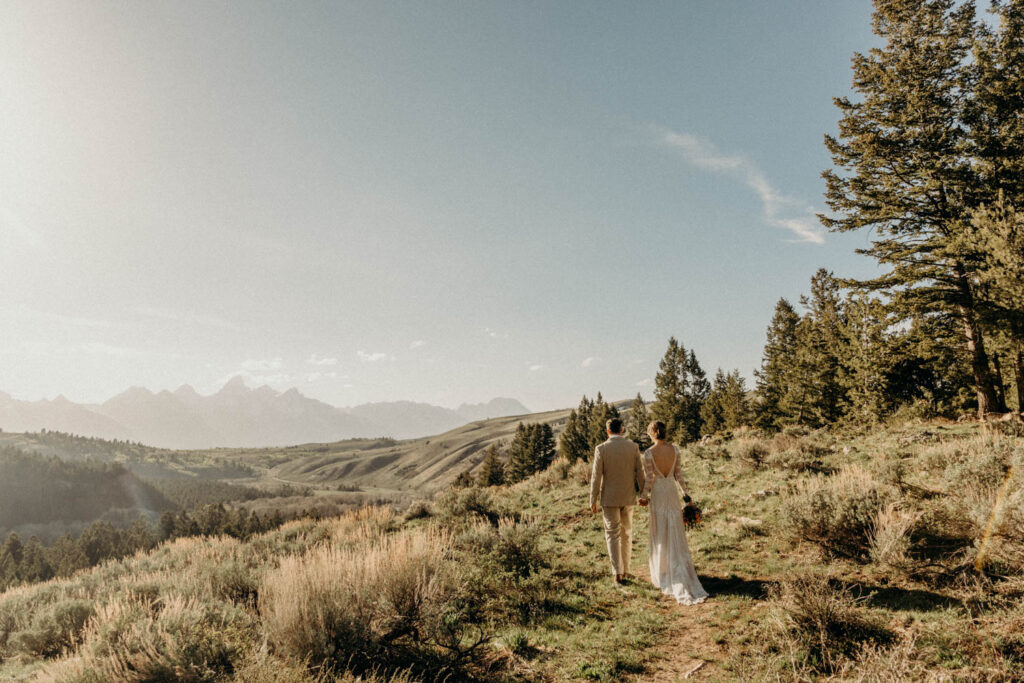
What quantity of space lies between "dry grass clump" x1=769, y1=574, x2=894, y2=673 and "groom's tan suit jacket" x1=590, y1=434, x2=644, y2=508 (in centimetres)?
249

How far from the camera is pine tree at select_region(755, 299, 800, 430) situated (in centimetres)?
3438

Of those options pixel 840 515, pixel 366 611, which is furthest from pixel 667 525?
pixel 366 611

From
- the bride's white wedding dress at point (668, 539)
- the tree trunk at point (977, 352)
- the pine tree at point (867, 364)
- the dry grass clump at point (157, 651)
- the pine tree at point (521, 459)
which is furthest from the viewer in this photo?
the pine tree at point (521, 459)

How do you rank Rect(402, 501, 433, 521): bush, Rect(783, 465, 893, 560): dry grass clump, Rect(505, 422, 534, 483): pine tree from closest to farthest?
1. Rect(783, 465, 893, 560): dry grass clump
2. Rect(402, 501, 433, 521): bush
3. Rect(505, 422, 534, 483): pine tree

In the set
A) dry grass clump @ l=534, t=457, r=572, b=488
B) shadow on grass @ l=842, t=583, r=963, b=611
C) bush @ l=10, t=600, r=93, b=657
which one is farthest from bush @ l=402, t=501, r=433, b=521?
shadow on grass @ l=842, t=583, r=963, b=611

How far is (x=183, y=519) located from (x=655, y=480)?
272 feet

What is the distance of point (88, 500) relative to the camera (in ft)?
337

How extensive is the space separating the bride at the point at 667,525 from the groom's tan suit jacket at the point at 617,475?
0.25m

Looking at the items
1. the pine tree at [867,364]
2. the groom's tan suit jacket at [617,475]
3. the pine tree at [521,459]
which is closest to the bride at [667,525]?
the groom's tan suit jacket at [617,475]

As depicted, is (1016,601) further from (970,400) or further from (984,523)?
(970,400)

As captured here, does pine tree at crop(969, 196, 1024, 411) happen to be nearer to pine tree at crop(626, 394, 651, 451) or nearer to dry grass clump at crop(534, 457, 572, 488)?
dry grass clump at crop(534, 457, 572, 488)

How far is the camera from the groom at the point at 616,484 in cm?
708

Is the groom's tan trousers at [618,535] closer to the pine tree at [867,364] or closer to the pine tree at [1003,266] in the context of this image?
the pine tree at [1003,266]

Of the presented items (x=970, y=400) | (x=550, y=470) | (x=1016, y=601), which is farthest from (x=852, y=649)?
(x=970, y=400)
